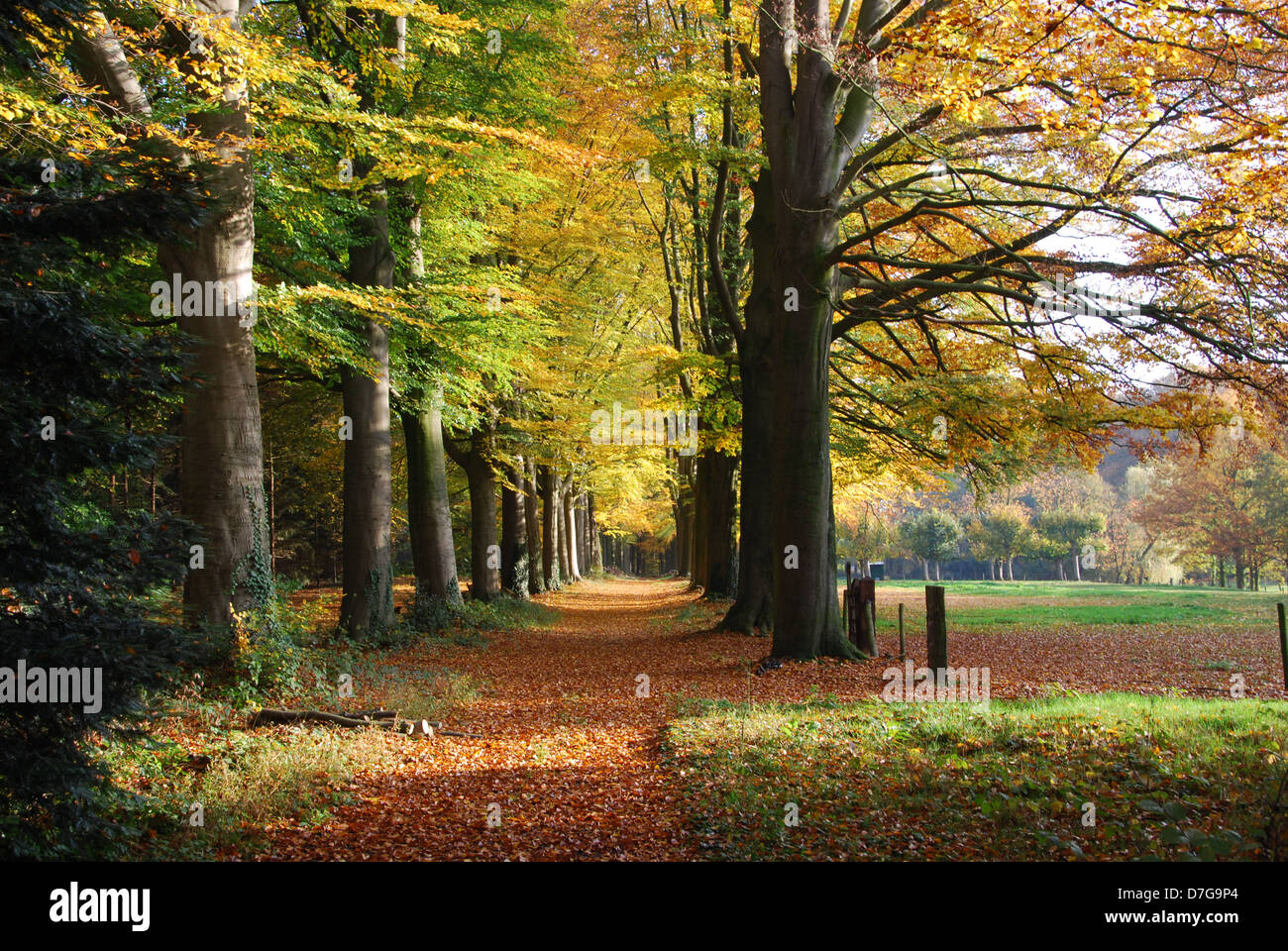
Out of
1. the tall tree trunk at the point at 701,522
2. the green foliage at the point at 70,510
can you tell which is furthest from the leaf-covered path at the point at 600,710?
the tall tree trunk at the point at 701,522


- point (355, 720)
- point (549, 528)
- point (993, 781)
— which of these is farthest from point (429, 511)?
point (549, 528)

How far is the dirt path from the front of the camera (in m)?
5.40

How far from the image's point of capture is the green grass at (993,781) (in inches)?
192

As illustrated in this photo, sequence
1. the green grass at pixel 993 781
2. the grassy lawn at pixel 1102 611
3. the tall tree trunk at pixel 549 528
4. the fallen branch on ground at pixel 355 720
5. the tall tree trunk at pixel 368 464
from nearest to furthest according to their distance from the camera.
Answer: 1. the green grass at pixel 993 781
2. the fallen branch on ground at pixel 355 720
3. the tall tree trunk at pixel 368 464
4. the grassy lawn at pixel 1102 611
5. the tall tree trunk at pixel 549 528

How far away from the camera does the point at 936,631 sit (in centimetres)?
1053

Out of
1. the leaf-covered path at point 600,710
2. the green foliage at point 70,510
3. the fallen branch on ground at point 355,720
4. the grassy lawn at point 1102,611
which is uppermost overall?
the green foliage at point 70,510

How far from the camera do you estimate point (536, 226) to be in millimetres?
19266

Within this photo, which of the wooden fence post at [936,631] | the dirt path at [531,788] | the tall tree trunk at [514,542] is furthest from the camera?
the tall tree trunk at [514,542]

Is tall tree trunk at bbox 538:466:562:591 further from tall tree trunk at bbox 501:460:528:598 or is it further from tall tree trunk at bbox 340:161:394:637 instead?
tall tree trunk at bbox 340:161:394:637

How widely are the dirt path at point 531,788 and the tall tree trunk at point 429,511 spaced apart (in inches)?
199

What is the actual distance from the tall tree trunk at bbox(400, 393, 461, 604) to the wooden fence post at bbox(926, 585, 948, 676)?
33.2 feet

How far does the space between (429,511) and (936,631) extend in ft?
34.5

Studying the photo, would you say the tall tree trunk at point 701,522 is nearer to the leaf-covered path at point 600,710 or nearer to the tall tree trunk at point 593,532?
the leaf-covered path at point 600,710

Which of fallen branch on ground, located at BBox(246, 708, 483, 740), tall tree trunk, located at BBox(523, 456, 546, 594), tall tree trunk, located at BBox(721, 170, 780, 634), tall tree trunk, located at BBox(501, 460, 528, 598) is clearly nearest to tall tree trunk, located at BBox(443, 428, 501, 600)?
tall tree trunk, located at BBox(501, 460, 528, 598)
